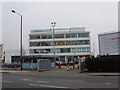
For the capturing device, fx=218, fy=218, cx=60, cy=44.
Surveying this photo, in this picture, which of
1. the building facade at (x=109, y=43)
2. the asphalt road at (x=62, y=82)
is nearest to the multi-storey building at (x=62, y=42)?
the building facade at (x=109, y=43)

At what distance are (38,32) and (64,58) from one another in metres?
17.9

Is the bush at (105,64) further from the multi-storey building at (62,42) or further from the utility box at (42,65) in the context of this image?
the multi-storey building at (62,42)

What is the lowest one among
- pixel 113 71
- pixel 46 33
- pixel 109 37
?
pixel 113 71

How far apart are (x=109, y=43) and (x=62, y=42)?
56315 millimetres

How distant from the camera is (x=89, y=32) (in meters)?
99.3

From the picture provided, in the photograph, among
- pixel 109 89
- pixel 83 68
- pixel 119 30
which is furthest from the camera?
pixel 119 30

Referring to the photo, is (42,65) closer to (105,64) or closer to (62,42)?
(105,64)

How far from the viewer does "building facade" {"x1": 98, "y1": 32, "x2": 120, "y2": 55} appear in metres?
44.2

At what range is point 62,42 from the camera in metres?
101

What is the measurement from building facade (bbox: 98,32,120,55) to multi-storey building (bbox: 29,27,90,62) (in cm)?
5028

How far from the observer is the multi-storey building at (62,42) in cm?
9831

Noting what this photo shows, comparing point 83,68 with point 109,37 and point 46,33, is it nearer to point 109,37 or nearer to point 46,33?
point 109,37

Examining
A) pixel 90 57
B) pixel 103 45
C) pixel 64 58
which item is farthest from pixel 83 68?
pixel 64 58

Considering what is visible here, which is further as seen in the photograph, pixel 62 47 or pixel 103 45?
pixel 62 47
